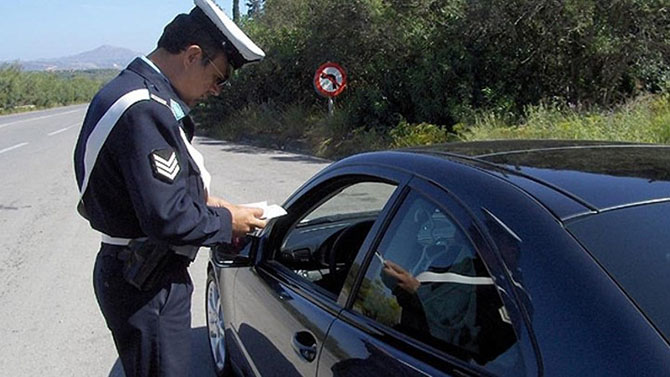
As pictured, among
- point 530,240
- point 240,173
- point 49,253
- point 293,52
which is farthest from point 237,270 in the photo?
point 293,52

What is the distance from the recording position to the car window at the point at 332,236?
2744 mm

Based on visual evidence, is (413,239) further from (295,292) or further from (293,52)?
(293,52)

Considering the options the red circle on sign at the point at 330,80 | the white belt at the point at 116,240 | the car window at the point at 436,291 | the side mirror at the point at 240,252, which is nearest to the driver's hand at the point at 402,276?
the car window at the point at 436,291

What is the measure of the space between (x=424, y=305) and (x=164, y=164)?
0.90m

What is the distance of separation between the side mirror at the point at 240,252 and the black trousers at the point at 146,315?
2.22 ft

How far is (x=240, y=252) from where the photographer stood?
324 cm

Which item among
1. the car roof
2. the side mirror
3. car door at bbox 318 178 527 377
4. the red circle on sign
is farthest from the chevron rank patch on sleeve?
the red circle on sign

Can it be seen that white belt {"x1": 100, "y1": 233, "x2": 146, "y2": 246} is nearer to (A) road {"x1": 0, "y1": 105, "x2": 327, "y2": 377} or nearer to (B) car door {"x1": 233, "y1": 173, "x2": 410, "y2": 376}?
(B) car door {"x1": 233, "y1": 173, "x2": 410, "y2": 376}

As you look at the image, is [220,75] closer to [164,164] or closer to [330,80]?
[164,164]

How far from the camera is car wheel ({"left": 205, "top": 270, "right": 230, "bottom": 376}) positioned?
3.67 m

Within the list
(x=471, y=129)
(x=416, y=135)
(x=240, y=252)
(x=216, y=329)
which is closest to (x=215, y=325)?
(x=216, y=329)

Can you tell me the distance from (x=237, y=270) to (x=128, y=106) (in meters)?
1.40

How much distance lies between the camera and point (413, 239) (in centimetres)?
209

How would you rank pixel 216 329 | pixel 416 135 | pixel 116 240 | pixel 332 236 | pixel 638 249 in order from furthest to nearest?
pixel 416 135
pixel 216 329
pixel 332 236
pixel 116 240
pixel 638 249
